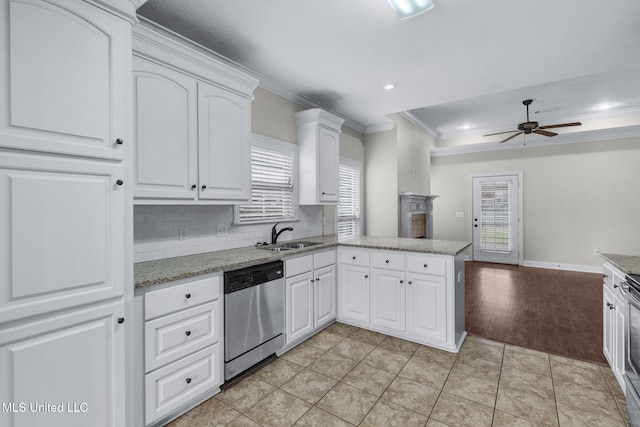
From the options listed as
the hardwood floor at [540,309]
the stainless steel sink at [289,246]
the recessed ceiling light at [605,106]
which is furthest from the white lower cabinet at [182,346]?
the recessed ceiling light at [605,106]

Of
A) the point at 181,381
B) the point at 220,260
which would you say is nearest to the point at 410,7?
the point at 220,260

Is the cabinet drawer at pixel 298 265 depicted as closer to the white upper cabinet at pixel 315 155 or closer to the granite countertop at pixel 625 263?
the white upper cabinet at pixel 315 155

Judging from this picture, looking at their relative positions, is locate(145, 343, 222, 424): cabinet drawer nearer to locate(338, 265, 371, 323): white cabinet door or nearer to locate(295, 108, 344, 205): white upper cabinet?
locate(338, 265, 371, 323): white cabinet door

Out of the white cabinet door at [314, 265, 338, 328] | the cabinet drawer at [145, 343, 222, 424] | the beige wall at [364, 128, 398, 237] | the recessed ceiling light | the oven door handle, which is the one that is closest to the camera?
the oven door handle

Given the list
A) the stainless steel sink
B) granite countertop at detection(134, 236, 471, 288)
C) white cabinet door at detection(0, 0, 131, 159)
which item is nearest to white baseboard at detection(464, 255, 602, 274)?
granite countertop at detection(134, 236, 471, 288)

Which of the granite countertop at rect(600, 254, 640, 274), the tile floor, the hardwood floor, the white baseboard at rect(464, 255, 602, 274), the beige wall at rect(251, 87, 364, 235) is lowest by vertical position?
the tile floor

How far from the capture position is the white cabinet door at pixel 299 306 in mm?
2713

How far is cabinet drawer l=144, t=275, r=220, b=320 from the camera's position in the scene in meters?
1.75

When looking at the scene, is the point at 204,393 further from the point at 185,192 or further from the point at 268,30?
the point at 268,30

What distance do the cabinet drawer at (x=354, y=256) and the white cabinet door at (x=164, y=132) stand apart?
168cm

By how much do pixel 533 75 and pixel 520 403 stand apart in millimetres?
2968

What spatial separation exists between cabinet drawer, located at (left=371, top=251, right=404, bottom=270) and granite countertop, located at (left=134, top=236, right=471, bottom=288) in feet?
0.25

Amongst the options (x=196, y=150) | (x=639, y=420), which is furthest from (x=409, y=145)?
(x=639, y=420)

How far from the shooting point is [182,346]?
191 cm
